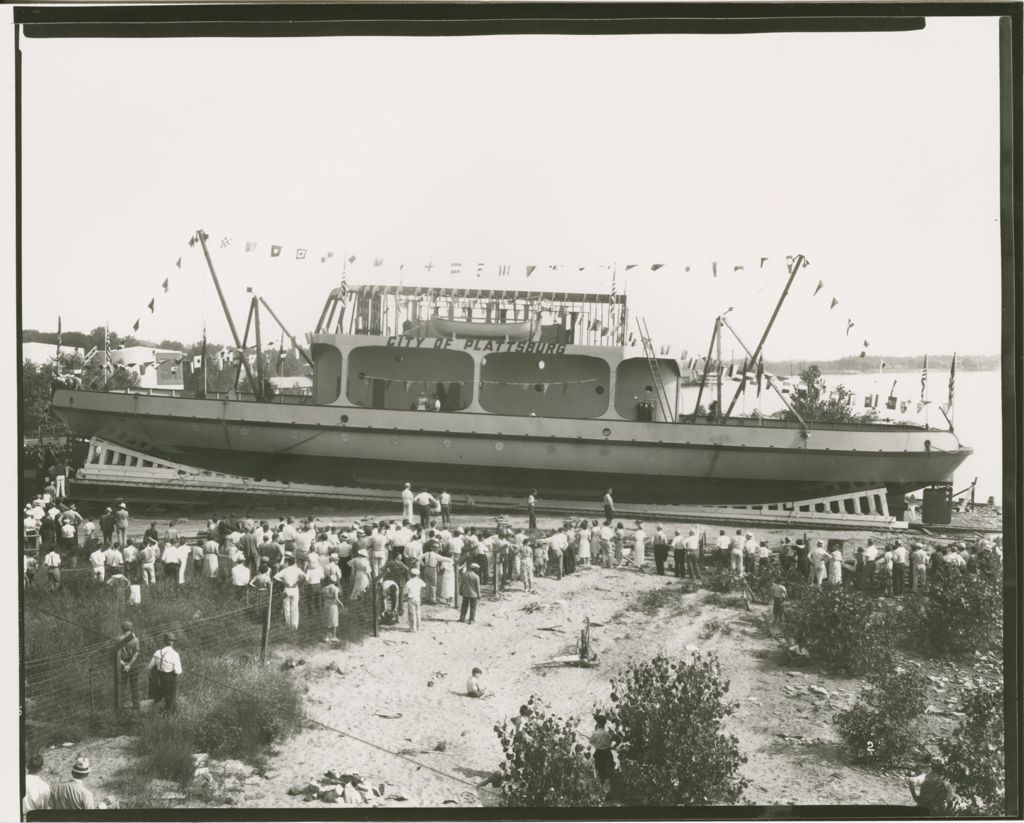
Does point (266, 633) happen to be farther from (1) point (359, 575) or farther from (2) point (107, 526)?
(2) point (107, 526)

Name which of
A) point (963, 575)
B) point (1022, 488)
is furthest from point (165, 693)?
point (1022, 488)

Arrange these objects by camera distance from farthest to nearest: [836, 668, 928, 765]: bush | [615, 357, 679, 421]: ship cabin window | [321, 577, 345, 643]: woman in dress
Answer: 1. [615, 357, 679, 421]: ship cabin window
2. [321, 577, 345, 643]: woman in dress
3. [836, 668, 928, 765]: bush

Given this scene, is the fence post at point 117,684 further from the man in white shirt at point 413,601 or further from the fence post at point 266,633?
the man in white shirt at point 413,601

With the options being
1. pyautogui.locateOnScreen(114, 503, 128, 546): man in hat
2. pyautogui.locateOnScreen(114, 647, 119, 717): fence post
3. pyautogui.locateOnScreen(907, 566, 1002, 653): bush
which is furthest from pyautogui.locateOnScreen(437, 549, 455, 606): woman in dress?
pyautogui.locateOnScreen(907, 566, 1002, 653): bush

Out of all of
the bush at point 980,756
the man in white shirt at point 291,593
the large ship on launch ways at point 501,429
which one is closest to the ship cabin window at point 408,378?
the large ship on launch ways at point 501,429

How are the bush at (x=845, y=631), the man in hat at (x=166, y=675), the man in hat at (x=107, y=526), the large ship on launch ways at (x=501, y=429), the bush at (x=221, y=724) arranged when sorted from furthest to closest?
the large ship on launch ways at (x=501, y=429)
the man in hat at (x=107, y=526)
the bush at (x=845, y=631)
the man in hat at (x=166, y=675)
the bush at (x=221, y=724)

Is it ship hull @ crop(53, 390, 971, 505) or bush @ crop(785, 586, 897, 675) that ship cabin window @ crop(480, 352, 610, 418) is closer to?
ship hull @ crop(53, 390, 971, 505)
